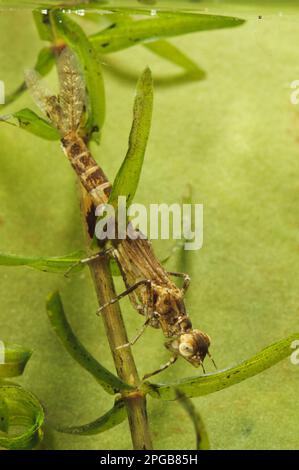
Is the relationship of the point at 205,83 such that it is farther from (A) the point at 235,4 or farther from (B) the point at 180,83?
(A) the point at 235,4

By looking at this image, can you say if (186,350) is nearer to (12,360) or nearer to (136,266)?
(136,266)

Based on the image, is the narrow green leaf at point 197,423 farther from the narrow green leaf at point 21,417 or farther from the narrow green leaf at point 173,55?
the narrow green leaf at point 173,55

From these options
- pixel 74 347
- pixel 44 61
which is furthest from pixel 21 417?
pixel 44 61

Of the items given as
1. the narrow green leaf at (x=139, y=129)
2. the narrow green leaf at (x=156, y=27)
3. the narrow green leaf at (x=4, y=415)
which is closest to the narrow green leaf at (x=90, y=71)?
the narrow green leaf at (x=156, y=27)

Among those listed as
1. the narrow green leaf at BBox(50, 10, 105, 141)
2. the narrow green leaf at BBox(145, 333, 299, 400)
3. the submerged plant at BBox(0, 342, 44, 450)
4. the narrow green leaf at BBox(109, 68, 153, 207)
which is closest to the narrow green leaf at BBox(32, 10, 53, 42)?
the narrow green leaf at BBox(50, 10, 105, 141)

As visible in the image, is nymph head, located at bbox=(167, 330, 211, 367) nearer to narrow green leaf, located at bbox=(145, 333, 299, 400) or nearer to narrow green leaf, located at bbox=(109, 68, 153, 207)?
narrow green leaf, located at bbox=(145, 333, 299, 400)

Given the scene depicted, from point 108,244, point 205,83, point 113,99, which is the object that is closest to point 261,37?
point 205,83
